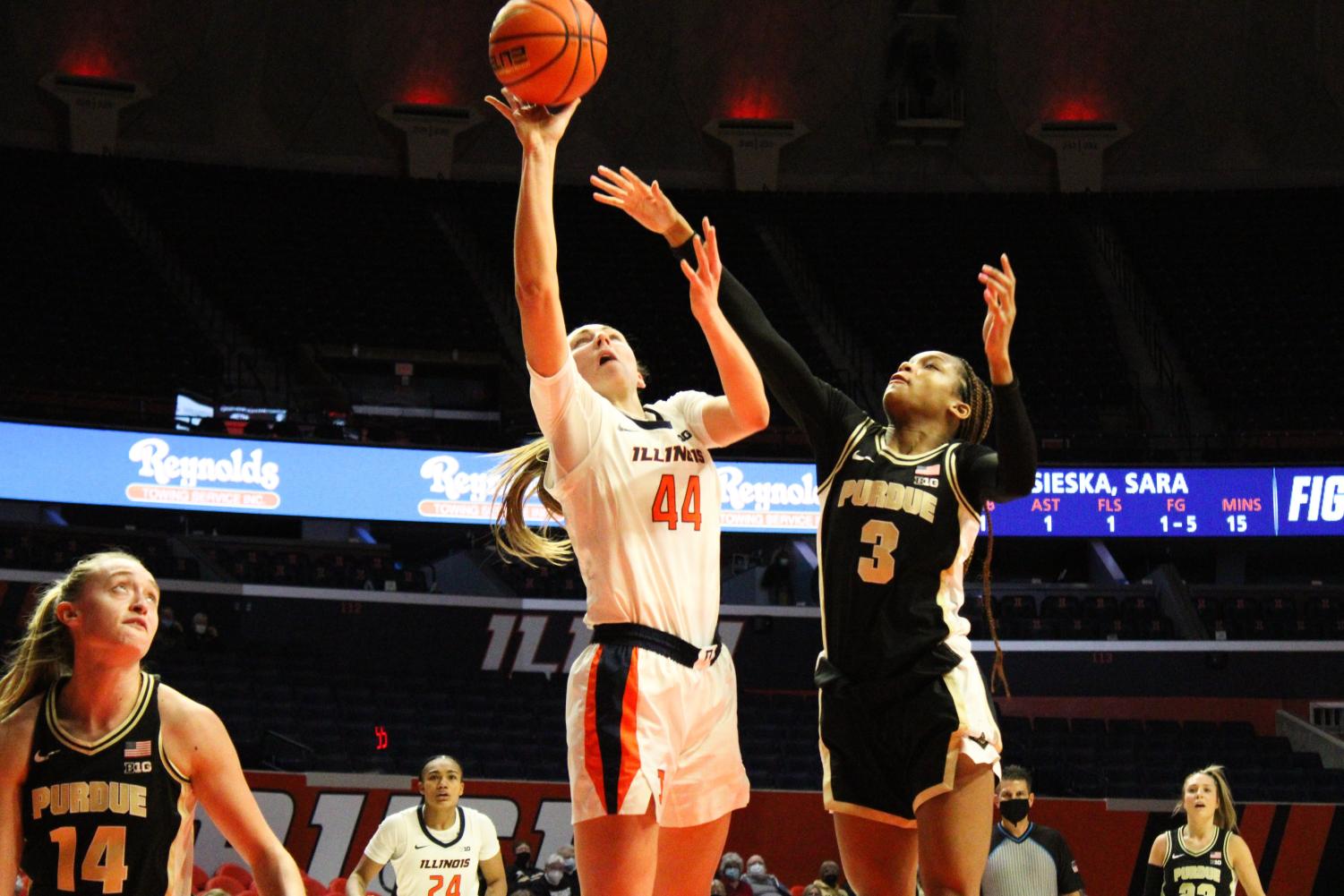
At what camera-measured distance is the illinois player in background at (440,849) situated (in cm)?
745

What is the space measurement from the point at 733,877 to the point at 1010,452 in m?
9.14

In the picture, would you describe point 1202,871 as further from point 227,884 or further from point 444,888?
point 227,884

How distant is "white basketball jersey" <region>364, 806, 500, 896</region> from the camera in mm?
7453

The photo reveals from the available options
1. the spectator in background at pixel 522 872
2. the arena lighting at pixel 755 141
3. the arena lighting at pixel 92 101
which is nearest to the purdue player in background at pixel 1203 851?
the spectator in background at pixel 522 872

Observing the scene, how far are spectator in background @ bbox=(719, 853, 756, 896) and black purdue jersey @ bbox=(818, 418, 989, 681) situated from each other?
818 centimetres

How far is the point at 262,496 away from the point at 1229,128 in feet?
54.9

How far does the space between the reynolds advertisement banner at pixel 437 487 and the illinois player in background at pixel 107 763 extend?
15.2m

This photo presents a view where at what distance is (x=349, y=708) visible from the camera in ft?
55.3

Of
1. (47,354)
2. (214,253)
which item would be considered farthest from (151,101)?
(47,354)

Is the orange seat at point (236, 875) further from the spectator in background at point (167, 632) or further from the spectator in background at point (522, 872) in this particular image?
the spectator in background at point (167, 632)

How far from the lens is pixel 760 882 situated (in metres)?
12.5

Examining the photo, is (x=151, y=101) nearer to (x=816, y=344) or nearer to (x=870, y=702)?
(x=816, y=344)

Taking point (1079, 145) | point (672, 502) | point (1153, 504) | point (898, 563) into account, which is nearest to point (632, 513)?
point (672, 502)

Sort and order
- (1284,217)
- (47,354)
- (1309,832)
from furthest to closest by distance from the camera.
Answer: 1. (1284,217)
2. (47,354)
3. (1309,832)
